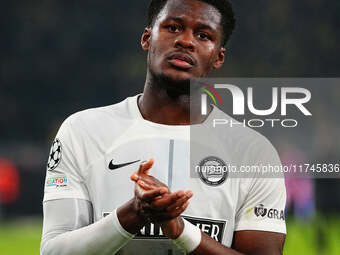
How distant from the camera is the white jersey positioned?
3186 millimetres

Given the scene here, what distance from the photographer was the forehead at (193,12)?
3266 mm

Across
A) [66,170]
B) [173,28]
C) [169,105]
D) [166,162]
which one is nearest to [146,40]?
[173,28]

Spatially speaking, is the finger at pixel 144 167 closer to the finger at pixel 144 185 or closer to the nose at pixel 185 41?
the finger at pixel 144 185

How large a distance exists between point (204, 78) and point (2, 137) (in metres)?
19.2

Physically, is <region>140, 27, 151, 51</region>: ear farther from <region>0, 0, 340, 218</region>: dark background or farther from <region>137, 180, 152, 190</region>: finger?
<region>0, 0, 340, 218</region>: dark background

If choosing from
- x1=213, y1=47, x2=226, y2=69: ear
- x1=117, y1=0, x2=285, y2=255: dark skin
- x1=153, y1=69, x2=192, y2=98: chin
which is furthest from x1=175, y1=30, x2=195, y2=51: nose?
x1=213, y1=47, x2=226, y2=69: ear

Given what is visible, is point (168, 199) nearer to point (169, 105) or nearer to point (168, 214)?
point (168, 214)

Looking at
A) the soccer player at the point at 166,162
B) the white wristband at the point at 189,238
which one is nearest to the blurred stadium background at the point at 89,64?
the soccer player at the point at 166,162

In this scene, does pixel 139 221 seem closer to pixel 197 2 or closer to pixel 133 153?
pixel 133 153

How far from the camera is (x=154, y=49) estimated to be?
3.32 m

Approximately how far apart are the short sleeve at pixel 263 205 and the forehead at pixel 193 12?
0.63 metres

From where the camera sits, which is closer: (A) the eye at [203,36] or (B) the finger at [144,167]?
(B) the finger at [144,167]

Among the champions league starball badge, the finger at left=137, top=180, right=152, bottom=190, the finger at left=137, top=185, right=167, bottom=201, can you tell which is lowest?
the finger at left=137, top=185, right=167, bottom=201

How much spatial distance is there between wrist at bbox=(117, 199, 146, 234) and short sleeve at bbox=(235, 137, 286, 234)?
58 centimetres
